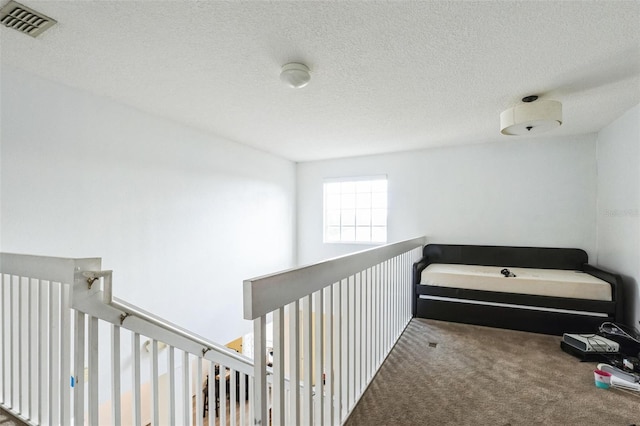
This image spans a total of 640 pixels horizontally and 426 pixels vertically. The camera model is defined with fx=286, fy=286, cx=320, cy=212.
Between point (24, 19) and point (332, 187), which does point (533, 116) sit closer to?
point (332, 187)

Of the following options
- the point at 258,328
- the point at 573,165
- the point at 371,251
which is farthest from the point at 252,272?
the point at 573,165

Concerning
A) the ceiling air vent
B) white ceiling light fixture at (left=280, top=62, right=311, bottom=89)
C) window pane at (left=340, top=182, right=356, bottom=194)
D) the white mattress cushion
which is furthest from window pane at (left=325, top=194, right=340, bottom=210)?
the ceiling air vent

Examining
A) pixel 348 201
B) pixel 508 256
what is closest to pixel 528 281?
pixel 508 256

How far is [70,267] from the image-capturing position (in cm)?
118

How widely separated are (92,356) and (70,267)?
38 cm

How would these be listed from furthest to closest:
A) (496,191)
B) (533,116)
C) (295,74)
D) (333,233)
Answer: (333,233), (496,191), (533,116), (295,74)

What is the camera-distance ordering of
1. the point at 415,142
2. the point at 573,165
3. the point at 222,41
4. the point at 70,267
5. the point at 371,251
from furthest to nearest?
the point at 415,142 → the point at 573,165 → the point at 371,251 → the point at 222,41 → the point at 70,267

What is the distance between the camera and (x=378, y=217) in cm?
477

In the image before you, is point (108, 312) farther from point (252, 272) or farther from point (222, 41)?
point (252, 272)

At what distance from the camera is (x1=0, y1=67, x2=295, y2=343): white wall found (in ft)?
6.96

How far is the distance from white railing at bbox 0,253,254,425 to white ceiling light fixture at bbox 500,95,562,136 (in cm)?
274

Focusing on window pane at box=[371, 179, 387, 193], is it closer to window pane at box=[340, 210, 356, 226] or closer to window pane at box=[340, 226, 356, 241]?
window pane at box=[340, 210, 356, 226]

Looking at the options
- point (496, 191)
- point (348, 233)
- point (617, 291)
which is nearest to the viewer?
point (617, 291)

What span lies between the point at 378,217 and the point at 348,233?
1.97 ft
